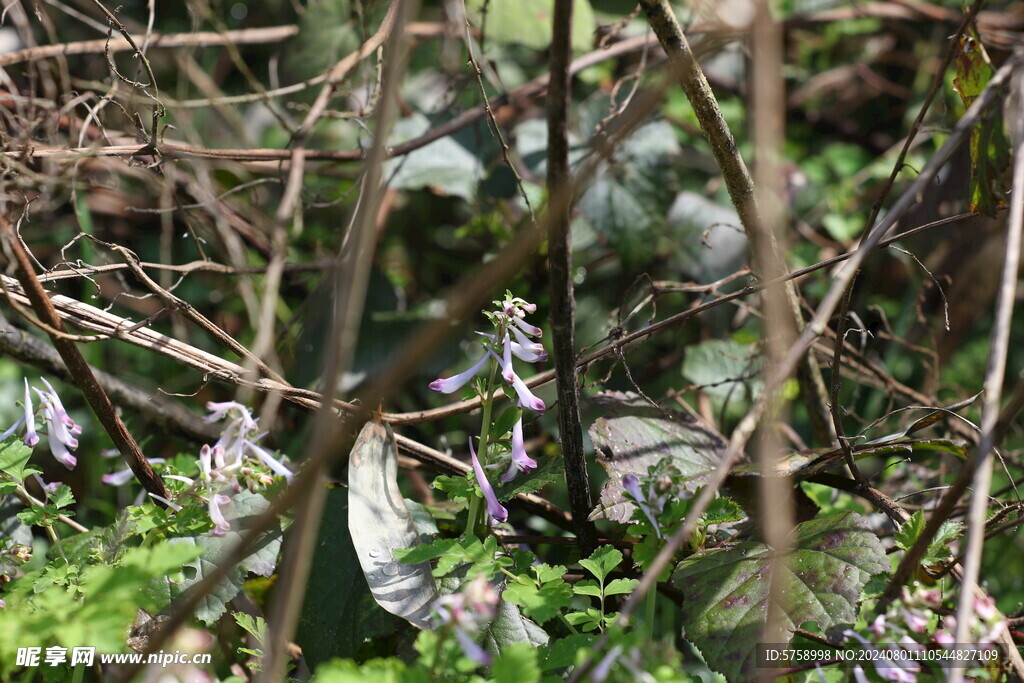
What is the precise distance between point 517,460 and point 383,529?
0.66 feet

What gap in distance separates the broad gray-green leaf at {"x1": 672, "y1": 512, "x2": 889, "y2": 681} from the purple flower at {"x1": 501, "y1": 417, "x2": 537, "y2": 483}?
214 mm

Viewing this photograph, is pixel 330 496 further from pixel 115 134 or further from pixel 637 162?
pixel 637 162

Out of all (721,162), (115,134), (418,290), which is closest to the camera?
(721,162)

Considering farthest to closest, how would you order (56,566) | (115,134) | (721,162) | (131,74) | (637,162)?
(131,74) → (637,162) → (115,134) → (721,162) → (56,566)

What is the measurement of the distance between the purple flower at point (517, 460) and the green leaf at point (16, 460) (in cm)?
55

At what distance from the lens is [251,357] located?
Result: 1082mm

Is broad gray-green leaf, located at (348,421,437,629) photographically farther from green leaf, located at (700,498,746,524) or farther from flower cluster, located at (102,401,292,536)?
green leaf, located at (700,498,746,524)

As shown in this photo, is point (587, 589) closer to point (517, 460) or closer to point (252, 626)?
point (517, 460)

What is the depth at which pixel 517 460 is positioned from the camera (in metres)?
0.96

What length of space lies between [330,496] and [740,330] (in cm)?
108

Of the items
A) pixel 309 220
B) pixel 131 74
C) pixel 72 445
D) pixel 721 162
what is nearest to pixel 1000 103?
pixel 721 162

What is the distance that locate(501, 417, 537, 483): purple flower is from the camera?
0.95 m

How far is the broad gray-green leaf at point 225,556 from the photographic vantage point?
100 cm

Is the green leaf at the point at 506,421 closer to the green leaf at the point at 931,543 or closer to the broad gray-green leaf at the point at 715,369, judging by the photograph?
the green leaf at the point at 931,543
